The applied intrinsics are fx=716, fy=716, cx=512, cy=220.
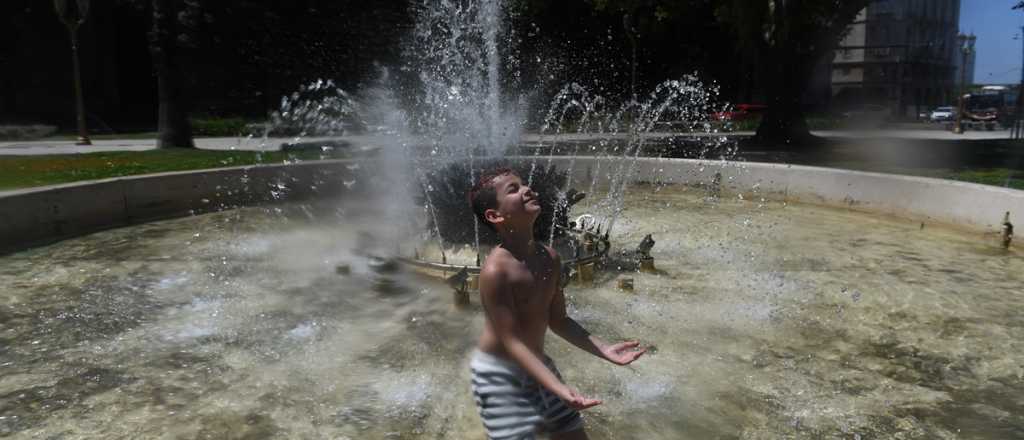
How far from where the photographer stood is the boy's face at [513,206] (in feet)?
7.30

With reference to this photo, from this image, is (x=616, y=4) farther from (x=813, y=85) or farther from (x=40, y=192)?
(x=813, y=85)

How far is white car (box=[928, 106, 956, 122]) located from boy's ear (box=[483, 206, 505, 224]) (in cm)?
3936

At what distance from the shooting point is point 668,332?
465 cm

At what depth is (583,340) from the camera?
2.41 meters

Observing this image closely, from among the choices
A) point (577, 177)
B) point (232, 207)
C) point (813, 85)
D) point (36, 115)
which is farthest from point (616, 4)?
point (813, 85)

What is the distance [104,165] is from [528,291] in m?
10.6

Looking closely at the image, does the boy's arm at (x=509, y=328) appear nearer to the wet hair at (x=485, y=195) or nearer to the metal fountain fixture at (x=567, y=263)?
the wet hair at (x=485, y=195)

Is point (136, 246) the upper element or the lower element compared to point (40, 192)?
Result: lower

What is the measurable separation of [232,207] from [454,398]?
255 inches

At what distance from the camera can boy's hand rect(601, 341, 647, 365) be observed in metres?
2.33

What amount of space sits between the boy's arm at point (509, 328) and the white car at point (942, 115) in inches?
1552

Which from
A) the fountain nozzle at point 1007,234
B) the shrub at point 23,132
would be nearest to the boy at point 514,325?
the fountain nozzle at point 1007,234

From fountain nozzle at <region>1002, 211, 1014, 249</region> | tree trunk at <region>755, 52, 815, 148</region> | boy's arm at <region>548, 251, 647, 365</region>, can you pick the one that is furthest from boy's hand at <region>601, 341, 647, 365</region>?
tree trunk at <region>755, 52, 815, 148</region>

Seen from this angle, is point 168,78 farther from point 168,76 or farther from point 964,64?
point 964,64
